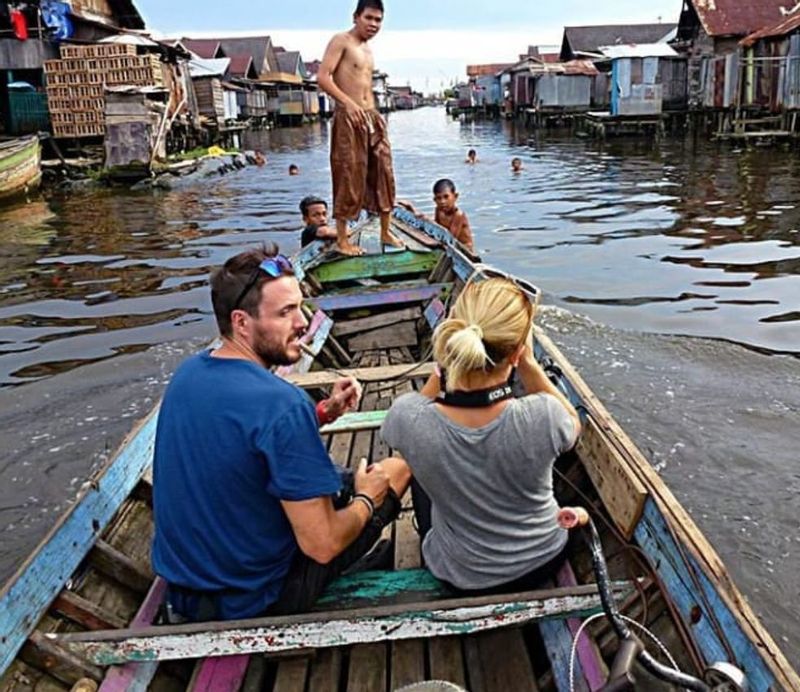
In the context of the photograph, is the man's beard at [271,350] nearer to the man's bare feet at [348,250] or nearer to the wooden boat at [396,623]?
the wooden boat at [396,623]

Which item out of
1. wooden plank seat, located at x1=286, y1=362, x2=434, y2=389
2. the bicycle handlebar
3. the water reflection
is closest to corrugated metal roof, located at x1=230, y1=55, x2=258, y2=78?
the water reflection

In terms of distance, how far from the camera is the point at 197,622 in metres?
2.56

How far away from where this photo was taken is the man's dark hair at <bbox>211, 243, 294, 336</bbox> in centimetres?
240

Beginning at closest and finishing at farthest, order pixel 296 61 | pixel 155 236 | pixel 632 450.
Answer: pixel 632 450 → pixel 155 236 → pixel 296 61

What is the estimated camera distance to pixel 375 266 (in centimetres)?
782

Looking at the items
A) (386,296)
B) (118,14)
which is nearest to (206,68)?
(118,14)

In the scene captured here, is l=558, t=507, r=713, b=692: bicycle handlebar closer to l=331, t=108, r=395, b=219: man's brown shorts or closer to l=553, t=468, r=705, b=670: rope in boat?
l=553, t=468, r=705, b=670: rope in boat

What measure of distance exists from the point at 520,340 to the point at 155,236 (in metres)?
14.5

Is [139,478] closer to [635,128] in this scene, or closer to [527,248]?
[527,248]

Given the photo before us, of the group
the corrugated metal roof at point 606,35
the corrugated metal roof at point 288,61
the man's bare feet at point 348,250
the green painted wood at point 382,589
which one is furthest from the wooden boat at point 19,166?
the corrugated metal roof at point 288,61

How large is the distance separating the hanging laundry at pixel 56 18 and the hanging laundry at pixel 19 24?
670 mm

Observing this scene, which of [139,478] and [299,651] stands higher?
[139,478]

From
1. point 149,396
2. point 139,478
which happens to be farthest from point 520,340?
point 149,396

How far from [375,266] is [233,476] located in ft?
18.5
